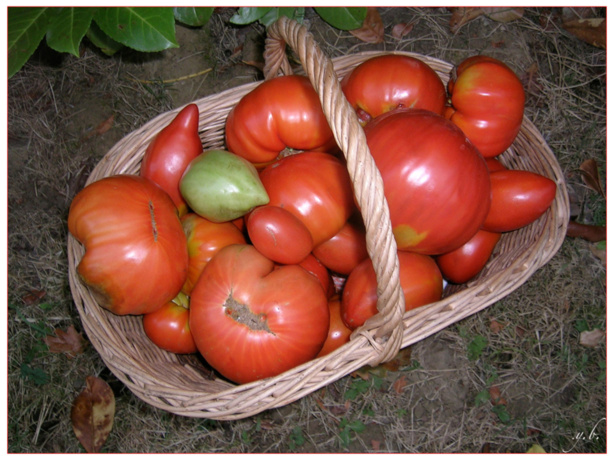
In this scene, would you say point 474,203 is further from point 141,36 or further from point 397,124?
point 141,36

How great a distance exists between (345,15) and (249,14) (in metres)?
0.27

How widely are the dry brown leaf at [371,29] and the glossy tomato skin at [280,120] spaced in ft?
1.94

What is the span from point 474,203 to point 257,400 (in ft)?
1.71

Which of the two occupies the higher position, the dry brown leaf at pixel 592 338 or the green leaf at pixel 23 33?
the green leaf at pixel 23 33

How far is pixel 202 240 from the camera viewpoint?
101 cm

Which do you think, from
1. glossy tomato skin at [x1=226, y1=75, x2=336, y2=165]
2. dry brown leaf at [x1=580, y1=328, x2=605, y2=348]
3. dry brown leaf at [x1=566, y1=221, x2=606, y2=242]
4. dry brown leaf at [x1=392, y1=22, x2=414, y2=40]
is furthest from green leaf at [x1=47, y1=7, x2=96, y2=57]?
dry brown leaf at [x1=580, y1=328, x2=605, y2=348]

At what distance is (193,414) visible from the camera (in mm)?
900

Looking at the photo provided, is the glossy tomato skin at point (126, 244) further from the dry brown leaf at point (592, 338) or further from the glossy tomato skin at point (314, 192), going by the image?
the dry brown leaf at point (592, 338)

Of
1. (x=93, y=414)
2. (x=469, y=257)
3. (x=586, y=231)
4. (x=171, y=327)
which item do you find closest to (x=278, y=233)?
(x=171, y=327)

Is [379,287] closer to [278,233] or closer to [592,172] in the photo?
[278,233]

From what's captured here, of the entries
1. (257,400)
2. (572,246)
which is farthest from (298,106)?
(572,246)

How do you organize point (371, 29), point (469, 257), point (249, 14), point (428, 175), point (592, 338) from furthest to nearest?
point (371, 29) < point (592, 338) < point (249, 14) < point (469, 257) < point (428, 175)

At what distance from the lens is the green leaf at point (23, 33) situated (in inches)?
40.5

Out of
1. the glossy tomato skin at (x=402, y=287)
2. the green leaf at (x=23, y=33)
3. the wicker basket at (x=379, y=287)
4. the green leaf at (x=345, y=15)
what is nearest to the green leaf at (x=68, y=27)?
the green leaf at (x=23, y=33)
